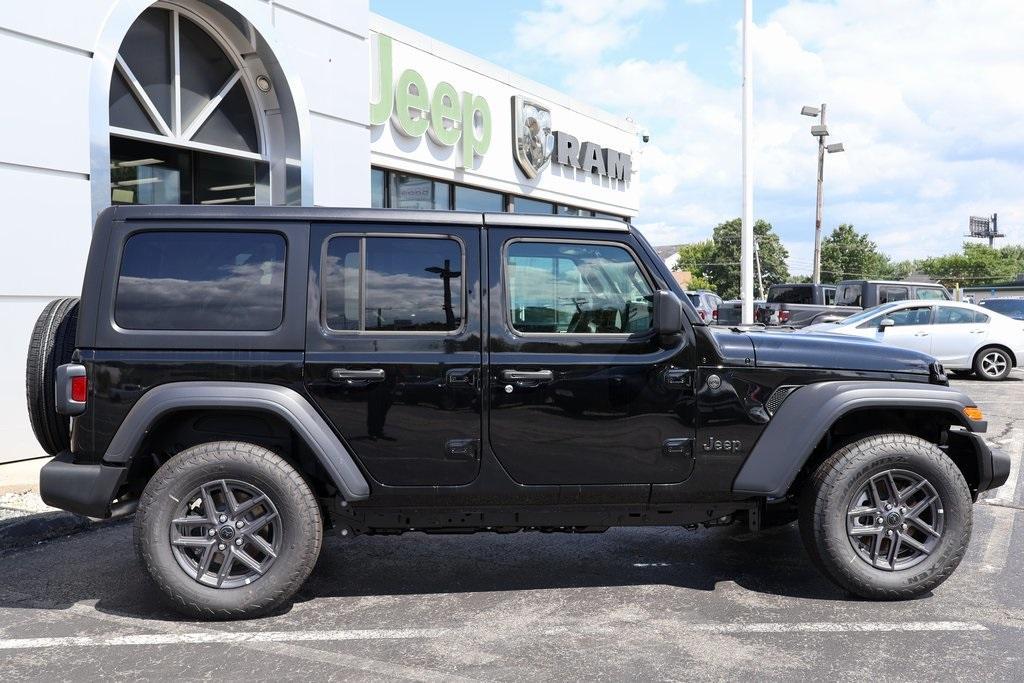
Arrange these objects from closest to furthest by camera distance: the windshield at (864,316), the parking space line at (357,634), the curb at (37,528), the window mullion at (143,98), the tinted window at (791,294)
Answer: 1. the parking space line at (357,634)
2. the curb at (37,528)
3. the window mullion at (143,98)
4. the windshield at (864,316)
5. the tinted window at (791,294)

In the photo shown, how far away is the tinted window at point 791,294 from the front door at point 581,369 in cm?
2172

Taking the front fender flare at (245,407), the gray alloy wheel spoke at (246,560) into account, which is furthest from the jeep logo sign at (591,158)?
the gray alloy wheel spoke at (246,560)

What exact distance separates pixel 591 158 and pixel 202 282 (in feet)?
53.7

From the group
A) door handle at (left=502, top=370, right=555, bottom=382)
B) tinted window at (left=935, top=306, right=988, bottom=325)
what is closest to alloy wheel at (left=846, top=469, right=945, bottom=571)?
door handle at (left=502, top=370, right=555, bottom=382)

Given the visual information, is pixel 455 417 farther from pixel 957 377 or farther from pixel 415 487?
pixel 957 377

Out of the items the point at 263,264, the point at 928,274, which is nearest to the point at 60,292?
the point at 263,264

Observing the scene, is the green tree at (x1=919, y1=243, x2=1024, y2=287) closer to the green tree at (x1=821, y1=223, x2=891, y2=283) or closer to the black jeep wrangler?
the green tree at (x1=821, y1=223, x2=891, y2=283)

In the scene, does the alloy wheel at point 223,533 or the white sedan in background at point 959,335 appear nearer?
the alloy wheel at point 223,533

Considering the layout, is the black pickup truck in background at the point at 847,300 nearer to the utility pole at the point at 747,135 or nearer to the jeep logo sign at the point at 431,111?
the utility pole at the point at 747,135

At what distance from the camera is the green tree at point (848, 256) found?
281 ft

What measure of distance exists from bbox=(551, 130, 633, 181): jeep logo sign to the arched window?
9497 mm

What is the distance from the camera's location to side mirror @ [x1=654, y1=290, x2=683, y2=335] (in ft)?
13.5

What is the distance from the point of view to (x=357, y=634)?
156 inches

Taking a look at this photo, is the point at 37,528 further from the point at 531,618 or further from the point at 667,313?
the point at 667,313
